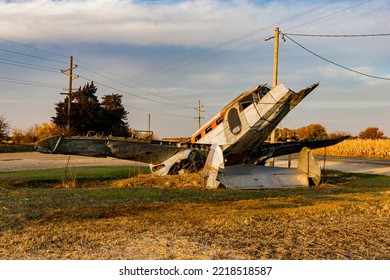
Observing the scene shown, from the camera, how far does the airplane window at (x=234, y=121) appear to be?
52.9ft

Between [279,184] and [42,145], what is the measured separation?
891cm

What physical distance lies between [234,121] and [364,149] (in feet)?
119

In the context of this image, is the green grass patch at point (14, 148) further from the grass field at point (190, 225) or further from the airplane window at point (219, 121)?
the grass field at point (190, 225)

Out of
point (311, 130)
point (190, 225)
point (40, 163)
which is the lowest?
point (40, 163)

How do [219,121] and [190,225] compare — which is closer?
[190,225]

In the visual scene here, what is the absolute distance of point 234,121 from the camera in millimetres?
16188

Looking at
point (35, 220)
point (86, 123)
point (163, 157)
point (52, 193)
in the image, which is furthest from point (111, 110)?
point (35, 220)

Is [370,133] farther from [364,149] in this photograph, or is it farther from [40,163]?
[40,163]

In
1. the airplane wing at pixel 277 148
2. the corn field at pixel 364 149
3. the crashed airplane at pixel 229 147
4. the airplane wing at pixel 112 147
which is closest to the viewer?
the airplane wing at pixel 112 147

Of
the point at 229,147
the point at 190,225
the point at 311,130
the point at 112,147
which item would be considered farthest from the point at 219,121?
the point at 311,130

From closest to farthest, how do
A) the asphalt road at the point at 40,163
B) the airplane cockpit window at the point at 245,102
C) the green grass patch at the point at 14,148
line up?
the airplane cockpit window at the point at 245,102, the asphalt road at the point at 40,163, the green grass patch at the point at 14,148

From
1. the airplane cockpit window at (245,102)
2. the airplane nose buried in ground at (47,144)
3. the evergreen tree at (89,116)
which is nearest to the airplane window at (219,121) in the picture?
the airplane cockpit window at (245,102)

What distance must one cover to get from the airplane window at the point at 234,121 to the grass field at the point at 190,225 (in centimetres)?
427
